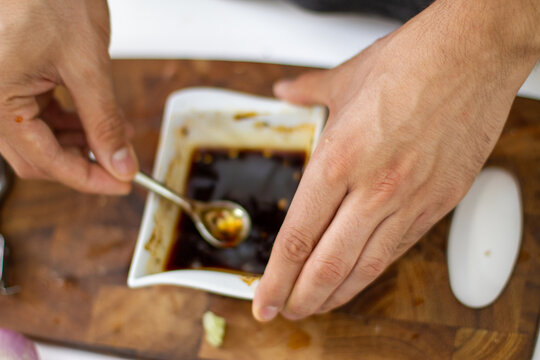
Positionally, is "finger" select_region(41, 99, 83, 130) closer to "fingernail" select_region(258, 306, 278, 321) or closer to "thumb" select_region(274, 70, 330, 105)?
"thumb" select_region(274, 70, 330, 105)

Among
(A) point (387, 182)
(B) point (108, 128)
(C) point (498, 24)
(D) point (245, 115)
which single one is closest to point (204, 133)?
(D) point (245, 115)

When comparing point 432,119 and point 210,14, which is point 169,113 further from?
point 432,119

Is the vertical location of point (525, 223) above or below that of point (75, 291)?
above

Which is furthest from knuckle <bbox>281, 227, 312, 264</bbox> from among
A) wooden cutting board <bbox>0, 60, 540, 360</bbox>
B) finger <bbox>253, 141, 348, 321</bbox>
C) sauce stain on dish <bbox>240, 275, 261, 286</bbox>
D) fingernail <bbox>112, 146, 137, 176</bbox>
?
fingernail <bbox>112, 146, 137, 176</bbox>

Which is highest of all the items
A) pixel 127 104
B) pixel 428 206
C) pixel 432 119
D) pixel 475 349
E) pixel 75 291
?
pixel 432 119

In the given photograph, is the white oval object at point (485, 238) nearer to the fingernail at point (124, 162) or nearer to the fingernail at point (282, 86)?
the fingernail at point (282, 86)

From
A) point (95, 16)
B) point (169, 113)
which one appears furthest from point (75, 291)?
point (95, 16)

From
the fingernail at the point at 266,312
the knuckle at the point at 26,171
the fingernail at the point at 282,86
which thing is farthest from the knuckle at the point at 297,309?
the knuckle at the point at 26,171
